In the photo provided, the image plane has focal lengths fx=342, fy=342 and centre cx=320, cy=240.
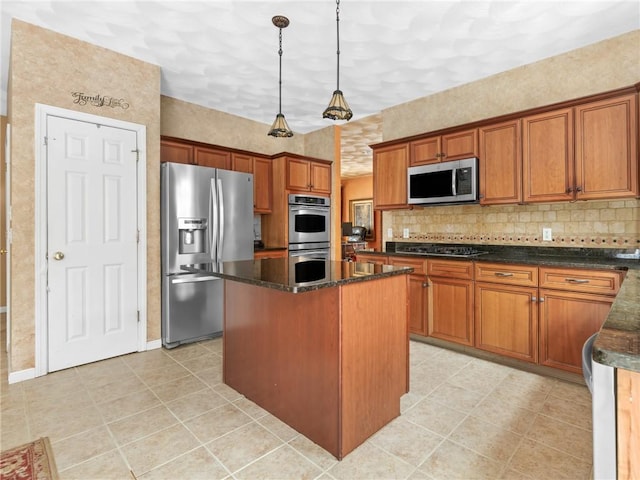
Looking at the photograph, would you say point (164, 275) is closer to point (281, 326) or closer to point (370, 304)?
point (281, 326)

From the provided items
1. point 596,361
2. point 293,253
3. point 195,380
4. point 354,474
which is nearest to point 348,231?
point 293,253

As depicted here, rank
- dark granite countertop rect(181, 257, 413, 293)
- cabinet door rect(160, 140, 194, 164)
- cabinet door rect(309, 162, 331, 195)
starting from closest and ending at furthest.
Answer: dark granite countertop rect(181, 257, 413, 293) → cabinet door rect(160, 140, 194, 164) → cabinet door rect(309, 162, 331, 195)

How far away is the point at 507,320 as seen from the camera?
286cm

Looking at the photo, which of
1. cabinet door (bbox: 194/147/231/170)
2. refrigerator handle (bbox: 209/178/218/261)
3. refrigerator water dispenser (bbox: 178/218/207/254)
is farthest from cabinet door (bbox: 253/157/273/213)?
refrigerator water dispenser (bbox: 178/218/207/254)

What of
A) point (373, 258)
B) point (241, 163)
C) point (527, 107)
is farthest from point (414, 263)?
point (241, 163)

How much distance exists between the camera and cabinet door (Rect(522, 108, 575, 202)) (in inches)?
110

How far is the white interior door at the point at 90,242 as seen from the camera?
2795 mm

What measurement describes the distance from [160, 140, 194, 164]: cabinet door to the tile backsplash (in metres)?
2.64

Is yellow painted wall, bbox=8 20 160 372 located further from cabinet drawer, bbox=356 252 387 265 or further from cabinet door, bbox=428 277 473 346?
cabinet door, bbox=428 277 473 346

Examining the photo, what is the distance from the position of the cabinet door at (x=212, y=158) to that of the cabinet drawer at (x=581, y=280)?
360cm

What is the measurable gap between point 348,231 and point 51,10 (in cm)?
833

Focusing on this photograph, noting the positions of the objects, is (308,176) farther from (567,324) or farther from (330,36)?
(567,324)

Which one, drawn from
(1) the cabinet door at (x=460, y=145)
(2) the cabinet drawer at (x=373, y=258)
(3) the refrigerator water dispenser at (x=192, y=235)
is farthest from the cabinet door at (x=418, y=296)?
(3) the refrigerator water dispenser at (x=192, y=235)

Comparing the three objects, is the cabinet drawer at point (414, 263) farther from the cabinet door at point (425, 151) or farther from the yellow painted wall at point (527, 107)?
the cabinet door at point (425, 151)
